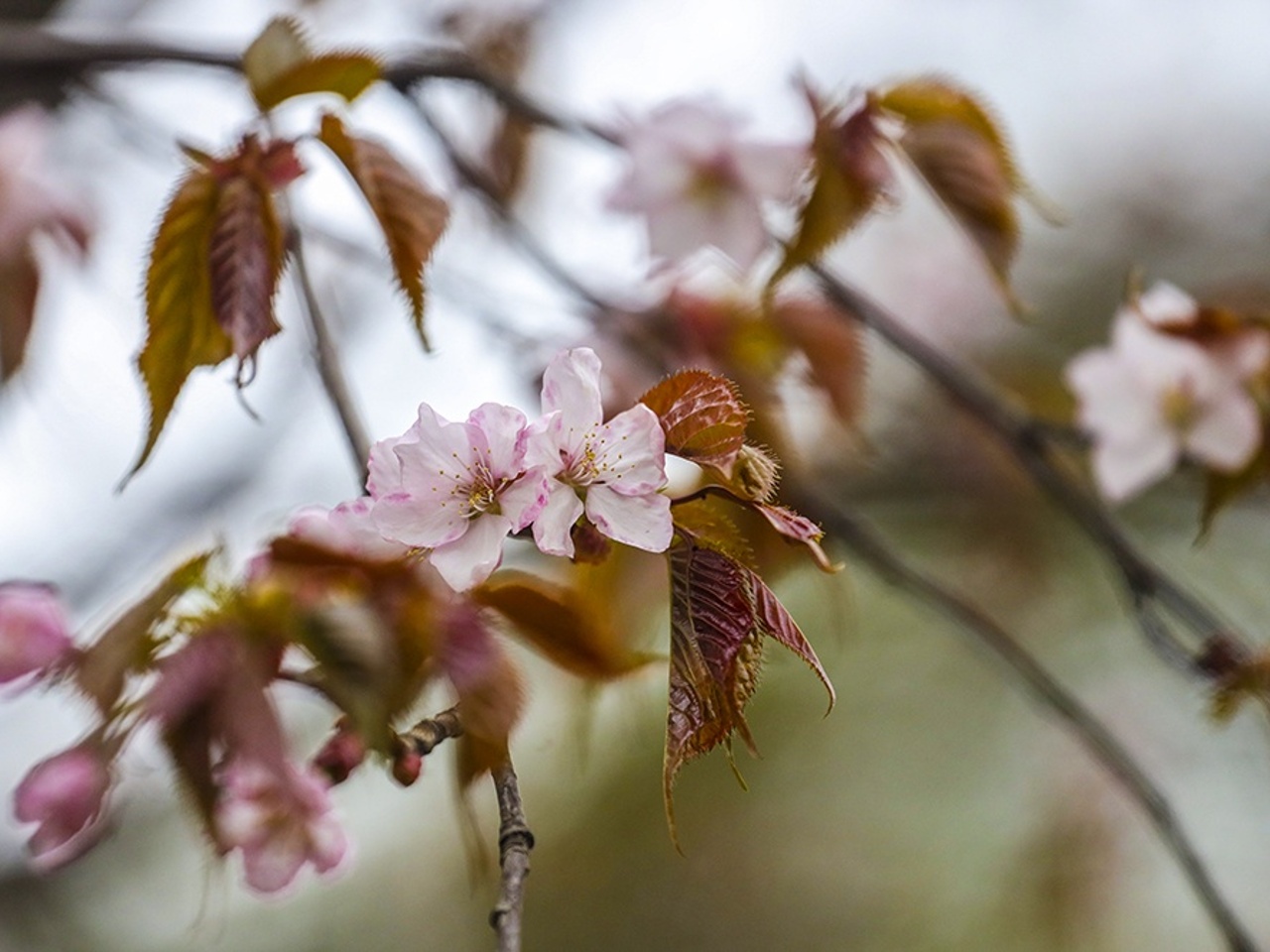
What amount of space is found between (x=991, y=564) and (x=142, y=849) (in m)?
1.80

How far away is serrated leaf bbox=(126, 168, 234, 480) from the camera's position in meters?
0.54

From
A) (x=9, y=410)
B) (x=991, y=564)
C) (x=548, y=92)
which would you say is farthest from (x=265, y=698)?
(x=991, y=564)

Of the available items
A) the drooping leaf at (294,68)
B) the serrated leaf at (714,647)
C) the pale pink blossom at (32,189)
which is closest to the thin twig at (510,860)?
the serrated leaf at (714,647)

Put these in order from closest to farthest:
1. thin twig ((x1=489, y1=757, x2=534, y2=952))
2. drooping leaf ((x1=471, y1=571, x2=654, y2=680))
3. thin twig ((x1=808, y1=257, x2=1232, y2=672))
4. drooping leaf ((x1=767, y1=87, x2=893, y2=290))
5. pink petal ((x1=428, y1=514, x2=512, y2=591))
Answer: thin twig ((x1=489, y1=757, x2=534, y2=952)) < pink petal ((x1=428, y1=514, x2=512, y2=591)) < drooping leaf ((x1=471, y1=571, x2=654, y2=680)) < drooping leaf ((x1=767, y1=87, x2=893, y2=290)) < thin twig ((x1=808, y1=257, x2=1232, y2=672))

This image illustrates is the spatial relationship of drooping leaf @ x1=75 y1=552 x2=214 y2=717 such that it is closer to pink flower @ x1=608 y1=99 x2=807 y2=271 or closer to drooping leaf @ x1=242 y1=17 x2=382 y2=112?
drooping leaf @ x1=242 y1=17 x2=382 y2=112

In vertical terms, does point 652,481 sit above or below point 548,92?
above

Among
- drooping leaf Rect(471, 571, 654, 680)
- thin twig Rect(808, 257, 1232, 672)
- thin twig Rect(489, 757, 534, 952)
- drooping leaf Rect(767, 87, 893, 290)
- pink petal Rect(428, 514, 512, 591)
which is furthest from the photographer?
thin twig Rect(808, 257, 1232, 672)

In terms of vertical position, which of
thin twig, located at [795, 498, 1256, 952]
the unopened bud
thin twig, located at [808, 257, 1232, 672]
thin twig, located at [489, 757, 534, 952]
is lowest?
thin twig, located at [795, 498, 1256, 952]

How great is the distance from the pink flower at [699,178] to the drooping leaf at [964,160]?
0.59 ft

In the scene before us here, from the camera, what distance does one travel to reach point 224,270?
56cm

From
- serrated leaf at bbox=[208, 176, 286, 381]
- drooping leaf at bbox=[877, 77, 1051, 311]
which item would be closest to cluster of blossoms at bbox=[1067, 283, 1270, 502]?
drooping leaf at bbox=[877, 77, 1051, 311]

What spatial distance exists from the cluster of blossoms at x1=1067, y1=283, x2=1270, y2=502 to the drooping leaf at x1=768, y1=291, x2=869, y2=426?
0.22 meters

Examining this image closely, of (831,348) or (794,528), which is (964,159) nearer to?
(831,348)

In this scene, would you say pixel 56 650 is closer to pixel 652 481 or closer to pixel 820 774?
pixel 652 481
